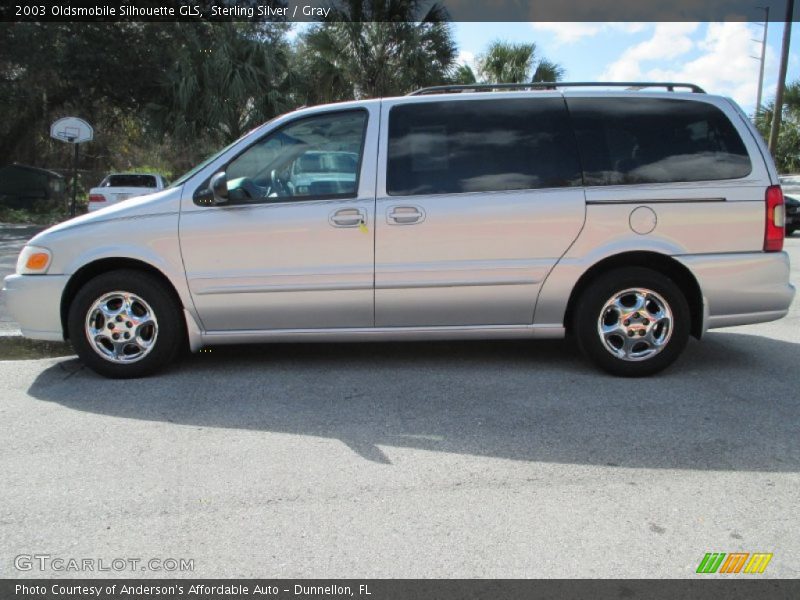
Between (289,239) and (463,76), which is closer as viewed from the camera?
(289,239)

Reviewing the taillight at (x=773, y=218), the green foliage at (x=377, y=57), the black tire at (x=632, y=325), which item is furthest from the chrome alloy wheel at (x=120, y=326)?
the green foliage at (x=377, y=57)

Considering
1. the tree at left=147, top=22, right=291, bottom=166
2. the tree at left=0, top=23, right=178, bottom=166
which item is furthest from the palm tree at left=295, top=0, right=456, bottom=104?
the tree at left=0, top=23, right=178, bottom=166

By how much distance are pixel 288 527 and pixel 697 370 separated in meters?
3.52

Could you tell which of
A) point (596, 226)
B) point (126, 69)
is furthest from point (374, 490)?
point (126, 69)

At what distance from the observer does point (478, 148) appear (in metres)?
5.20

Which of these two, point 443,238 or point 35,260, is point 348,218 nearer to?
point 443,238

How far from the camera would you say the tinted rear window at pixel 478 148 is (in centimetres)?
516

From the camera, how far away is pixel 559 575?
106 inches

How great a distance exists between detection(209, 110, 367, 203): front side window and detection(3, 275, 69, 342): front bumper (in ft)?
4.50

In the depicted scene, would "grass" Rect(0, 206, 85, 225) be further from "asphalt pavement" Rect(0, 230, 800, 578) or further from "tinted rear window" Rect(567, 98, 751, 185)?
"tinted rear window" Rect(567, 98, 751, 185)

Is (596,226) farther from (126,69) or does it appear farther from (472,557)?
(126,69)
